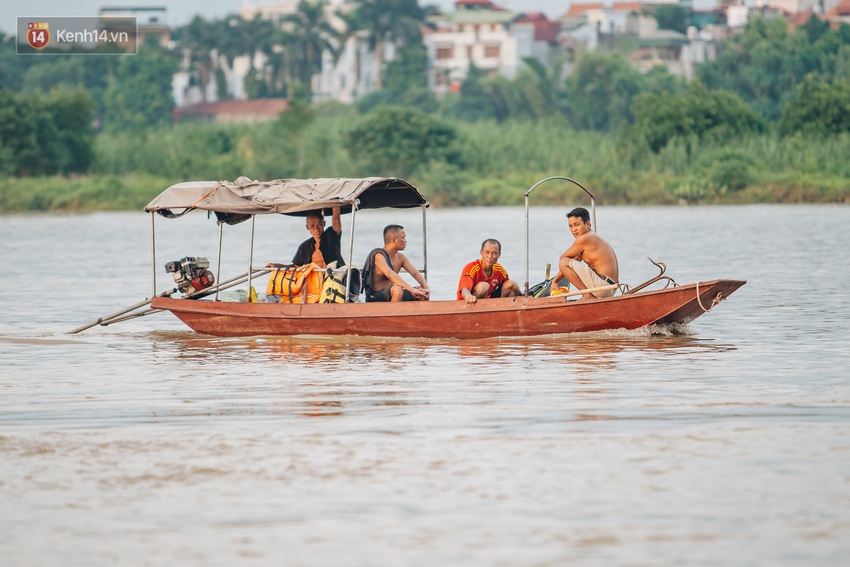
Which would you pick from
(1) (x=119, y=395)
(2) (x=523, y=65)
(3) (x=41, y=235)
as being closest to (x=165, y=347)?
(1) (x=119, y=395)

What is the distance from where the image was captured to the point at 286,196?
1443cm

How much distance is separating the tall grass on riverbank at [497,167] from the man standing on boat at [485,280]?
34.4 metres

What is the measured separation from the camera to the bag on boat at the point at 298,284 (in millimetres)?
14648

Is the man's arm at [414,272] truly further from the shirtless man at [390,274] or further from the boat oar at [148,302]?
the boat oar at [148,302]

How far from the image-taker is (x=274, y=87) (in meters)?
91.7

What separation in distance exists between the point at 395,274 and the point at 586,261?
1.77m

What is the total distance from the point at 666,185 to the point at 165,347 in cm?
3616

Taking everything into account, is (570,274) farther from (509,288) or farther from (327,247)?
(327,247)

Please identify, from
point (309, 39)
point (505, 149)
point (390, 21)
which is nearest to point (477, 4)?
point (390, 21)

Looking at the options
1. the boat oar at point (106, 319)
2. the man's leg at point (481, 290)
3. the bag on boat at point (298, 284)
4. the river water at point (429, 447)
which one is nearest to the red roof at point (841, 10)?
the river water at point (429, 447)

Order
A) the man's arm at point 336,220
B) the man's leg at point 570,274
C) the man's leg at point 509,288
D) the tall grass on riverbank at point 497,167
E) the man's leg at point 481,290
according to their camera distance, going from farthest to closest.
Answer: the tall grass on riverbank at point 497,167
the man's arm at point 336,220
the man's leg at point 509,288
the man's leg at point 481,290
the man's leg at point 570,274

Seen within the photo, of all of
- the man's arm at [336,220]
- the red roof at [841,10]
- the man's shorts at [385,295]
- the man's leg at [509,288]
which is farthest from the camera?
the red roof at [841,10]

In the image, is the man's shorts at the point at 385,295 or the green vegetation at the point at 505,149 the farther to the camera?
the green vegetation at the point at 505,149

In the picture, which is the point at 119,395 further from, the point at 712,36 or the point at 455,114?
the point at 712,36
